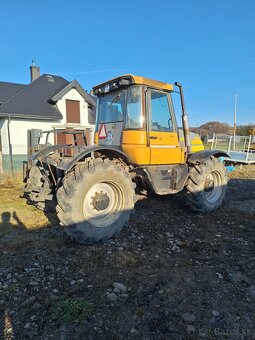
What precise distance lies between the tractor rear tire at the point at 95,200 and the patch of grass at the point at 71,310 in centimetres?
120

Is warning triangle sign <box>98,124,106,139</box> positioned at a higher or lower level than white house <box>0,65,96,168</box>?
lower

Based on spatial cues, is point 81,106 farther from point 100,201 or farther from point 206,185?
point 100,201

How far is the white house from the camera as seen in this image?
1622 cm

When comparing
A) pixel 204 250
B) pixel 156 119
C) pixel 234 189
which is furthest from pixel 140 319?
pixel 234 189

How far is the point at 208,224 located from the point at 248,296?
2.27 meters

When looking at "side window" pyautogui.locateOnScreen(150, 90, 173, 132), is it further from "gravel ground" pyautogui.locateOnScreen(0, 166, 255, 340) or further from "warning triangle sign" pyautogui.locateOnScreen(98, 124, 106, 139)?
"gravel ground" pyautogui.locateOnScreen(0, 166, 255, 340)

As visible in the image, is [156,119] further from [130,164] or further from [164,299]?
[164,299]

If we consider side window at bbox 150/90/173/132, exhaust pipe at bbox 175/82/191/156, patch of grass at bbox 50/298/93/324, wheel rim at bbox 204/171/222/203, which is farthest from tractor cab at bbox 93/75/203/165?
patch of grass at bbox 50/298/93/324

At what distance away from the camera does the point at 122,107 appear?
4.77 m

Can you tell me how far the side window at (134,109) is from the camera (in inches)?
181

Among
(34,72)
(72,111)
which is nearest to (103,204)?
(72,111)

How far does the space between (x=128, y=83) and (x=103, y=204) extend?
2027mm

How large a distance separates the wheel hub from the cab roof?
1.87 metres

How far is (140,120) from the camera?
15.1 ft
